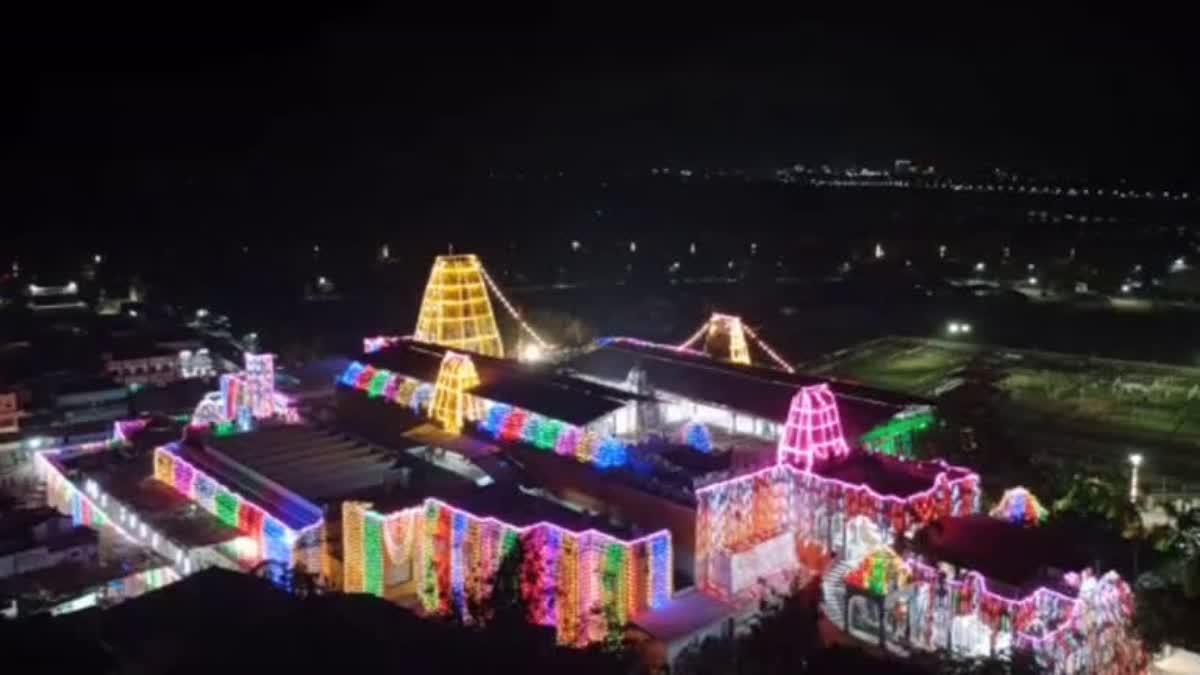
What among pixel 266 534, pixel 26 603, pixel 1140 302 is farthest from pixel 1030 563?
pixel 1140 302

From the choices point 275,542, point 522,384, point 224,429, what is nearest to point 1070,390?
point 522,384

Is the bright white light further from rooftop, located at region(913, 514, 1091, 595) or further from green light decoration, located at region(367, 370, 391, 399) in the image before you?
rooftop, located at region(913, 514, 1091, 595)

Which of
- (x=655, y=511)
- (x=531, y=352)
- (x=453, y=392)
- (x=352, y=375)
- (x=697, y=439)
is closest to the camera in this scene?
(x=655, y=511)

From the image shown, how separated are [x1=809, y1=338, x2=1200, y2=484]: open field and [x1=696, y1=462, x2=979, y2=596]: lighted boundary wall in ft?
24.2

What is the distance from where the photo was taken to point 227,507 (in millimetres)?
15469

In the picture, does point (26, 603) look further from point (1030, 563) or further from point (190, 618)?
point (1030, 563)

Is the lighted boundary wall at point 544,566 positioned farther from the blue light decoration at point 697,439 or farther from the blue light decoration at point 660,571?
the blue light decoration at point 697,439

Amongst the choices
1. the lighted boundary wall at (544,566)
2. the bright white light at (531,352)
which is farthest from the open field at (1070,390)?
the lighted boundary wall at (544,566)

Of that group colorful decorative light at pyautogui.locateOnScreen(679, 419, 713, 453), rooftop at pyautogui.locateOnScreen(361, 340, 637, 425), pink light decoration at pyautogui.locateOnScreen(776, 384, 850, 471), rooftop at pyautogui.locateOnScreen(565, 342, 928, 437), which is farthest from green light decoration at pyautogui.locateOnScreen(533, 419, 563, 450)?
rooftop at pyautogui.locateOnScreen(565, 342, 928, 437)

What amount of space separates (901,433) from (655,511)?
19.4 ft

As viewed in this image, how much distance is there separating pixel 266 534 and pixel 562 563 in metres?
4.67

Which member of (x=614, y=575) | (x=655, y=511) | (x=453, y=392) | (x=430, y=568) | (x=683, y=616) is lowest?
(x=683, y=616)

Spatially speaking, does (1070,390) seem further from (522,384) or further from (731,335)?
(522,384)

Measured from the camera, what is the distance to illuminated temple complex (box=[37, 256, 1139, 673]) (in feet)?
38.8
